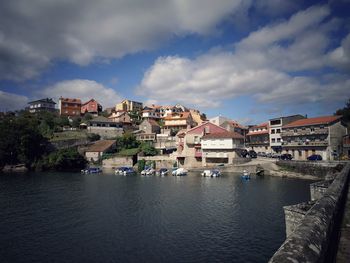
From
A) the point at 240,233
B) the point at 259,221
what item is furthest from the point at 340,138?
the point at 240,233

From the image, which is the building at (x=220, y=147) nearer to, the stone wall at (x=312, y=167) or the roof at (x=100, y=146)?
the stone wall at (x=312, y=167)

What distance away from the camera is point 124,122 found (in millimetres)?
109438

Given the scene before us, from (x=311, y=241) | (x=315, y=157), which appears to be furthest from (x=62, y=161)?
(x=311, y=241)

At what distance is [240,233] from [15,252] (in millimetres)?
19302

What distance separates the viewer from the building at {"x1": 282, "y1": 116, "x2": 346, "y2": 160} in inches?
2363

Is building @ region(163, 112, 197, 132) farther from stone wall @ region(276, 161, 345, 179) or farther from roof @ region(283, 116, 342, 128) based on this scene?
stone wall @ region(276, 161, 345, 179)

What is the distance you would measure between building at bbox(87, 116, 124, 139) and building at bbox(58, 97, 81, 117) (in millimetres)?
30080

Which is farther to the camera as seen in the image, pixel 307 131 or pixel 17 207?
pixel 307 131

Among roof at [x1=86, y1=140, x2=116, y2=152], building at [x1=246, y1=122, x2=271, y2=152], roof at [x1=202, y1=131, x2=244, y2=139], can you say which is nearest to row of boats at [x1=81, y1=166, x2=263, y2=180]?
roof at [x1=202, y1=131, x2=244, y2=139]

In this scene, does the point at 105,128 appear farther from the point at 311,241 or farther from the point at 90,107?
the point at 311,241

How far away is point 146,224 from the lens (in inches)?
998

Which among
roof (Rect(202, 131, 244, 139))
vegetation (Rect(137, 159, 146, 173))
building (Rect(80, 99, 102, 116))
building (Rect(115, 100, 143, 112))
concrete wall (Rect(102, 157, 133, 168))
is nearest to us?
roof (Rect(202, 131, 244, 139))

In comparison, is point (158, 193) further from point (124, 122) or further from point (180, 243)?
point (124, 122)

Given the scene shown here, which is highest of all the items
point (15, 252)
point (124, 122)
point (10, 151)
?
point (124, 122)
